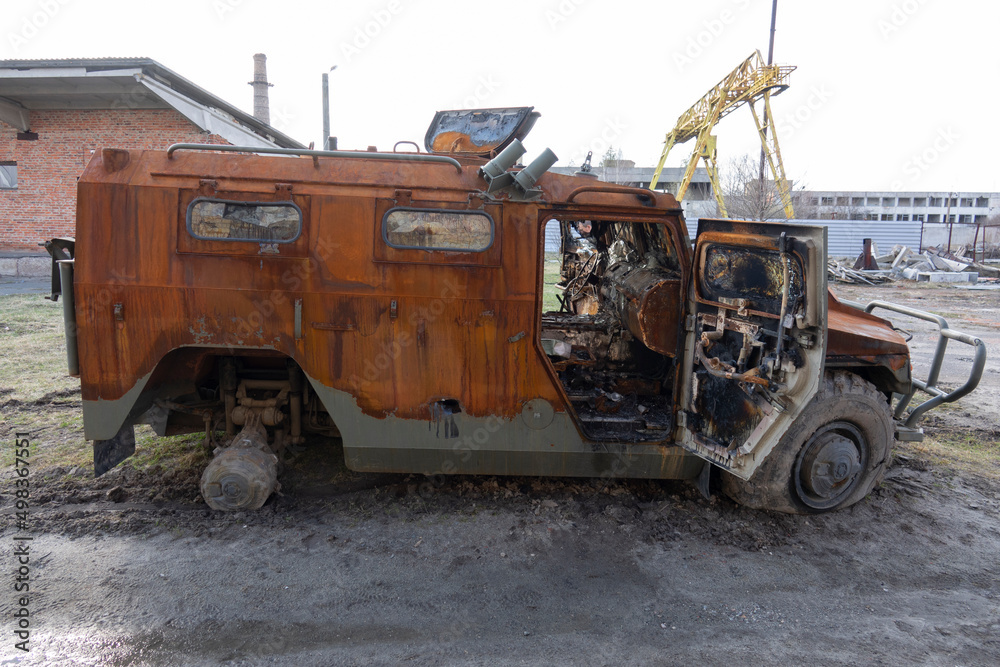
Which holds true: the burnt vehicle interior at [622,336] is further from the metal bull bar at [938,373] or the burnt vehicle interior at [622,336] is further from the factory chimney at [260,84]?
the factory chimney at [260,84]

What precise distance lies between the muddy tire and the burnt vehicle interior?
0.74 metres

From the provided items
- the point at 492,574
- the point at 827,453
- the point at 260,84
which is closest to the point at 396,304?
the point at 492,574

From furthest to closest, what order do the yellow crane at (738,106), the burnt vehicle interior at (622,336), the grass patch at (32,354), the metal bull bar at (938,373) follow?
the yellow crane at (738,106)
the grass patch at (32,354)
the burnt vehicle interior at (622,336)
the metal bull bar at (938,373)

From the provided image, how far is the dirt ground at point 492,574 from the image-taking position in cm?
299

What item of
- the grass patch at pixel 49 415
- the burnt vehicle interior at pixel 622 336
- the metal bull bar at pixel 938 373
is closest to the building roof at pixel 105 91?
the grass patch at pixel 49 415

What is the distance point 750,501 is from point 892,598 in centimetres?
99

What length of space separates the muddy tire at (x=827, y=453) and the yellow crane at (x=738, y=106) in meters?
14.5

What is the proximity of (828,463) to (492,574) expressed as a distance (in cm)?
245

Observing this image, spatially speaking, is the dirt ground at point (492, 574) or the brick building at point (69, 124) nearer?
the dirt ground at point (492, 574)

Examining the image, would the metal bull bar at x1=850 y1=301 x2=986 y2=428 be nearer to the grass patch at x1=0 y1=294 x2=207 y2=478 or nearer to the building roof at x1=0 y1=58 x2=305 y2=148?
the grass patch at x1=0 y1=294 x2=207 y2=478

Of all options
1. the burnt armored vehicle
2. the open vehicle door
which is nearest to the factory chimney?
the burnt armored vehicle

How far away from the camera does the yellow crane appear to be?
18047 mm

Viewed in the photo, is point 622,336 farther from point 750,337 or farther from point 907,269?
point 907,269

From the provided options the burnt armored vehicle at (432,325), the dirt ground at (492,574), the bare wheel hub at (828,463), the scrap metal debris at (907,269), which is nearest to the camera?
the dirt ground at (492,574)
